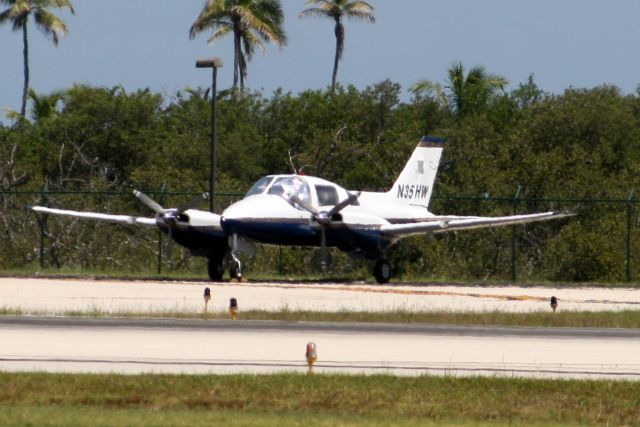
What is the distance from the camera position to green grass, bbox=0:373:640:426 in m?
14.8

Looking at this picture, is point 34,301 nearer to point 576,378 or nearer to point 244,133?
point 576,378

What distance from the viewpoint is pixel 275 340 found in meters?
22.3

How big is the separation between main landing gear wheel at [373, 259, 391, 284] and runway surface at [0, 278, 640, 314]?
1.22m

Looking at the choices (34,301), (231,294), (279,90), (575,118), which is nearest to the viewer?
(34,301)

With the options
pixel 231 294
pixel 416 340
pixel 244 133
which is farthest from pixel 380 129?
pixel 416 340

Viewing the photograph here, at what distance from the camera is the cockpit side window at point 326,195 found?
4262 centimetres

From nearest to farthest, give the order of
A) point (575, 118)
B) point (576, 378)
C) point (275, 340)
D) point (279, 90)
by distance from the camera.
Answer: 1. point (576, 378)
2. point (275, 340)
3. point (575, 118)
4. point (279, 90)

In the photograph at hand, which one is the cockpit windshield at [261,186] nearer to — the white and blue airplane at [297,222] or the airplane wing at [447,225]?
the white and blue airplane at [297,222]

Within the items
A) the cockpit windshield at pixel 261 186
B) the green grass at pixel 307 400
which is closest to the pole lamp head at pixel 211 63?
the cockpit windshield at pixel 261 186

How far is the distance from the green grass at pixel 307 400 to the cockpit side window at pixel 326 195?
2528 centimetres

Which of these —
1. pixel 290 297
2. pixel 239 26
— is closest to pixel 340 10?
pixel 239 26

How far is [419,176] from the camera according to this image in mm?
45344

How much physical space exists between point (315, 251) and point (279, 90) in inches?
1104

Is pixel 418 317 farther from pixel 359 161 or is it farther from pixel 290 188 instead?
pixel 359 161
